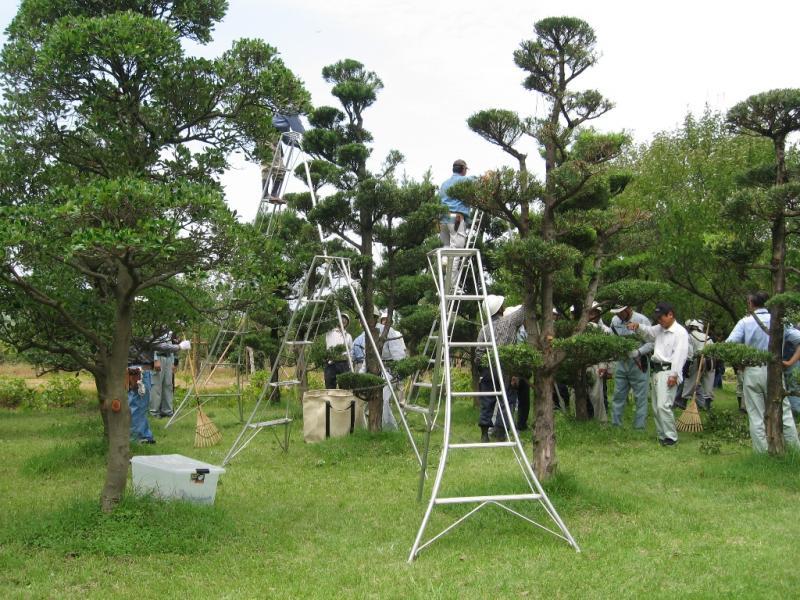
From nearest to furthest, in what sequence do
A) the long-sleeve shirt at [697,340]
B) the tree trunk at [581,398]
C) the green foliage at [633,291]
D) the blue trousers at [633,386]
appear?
the green foliage at [633,291] < the blue trousers at [633,386] < the tree trunk at [581,398] < the long-sleeve shirt at [697,340]

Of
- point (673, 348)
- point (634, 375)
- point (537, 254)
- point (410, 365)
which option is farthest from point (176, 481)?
point (634, 375)

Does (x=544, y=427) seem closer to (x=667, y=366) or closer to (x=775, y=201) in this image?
(x=775, y=201)

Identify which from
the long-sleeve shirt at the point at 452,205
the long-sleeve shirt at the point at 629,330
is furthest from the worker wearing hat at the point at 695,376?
the long-sleeve shirt at the point at 452,205

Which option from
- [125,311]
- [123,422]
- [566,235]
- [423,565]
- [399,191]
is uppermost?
[399,191]

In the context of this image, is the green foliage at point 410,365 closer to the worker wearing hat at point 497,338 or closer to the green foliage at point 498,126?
→ the worker wearing hat at point 497,338

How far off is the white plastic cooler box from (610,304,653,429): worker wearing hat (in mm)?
5593

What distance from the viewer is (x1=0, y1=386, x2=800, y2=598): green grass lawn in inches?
167

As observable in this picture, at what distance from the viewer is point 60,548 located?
4.79 meters

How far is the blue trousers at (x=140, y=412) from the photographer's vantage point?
31.2ft

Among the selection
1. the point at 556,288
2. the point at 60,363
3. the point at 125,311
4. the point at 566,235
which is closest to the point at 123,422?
the point at 125,311

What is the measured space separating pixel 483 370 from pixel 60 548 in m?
5.69

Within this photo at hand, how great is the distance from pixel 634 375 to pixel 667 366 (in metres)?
1.17

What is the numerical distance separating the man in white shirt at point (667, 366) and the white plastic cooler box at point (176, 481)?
5.17m

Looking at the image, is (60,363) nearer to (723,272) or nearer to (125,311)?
(125,311)
